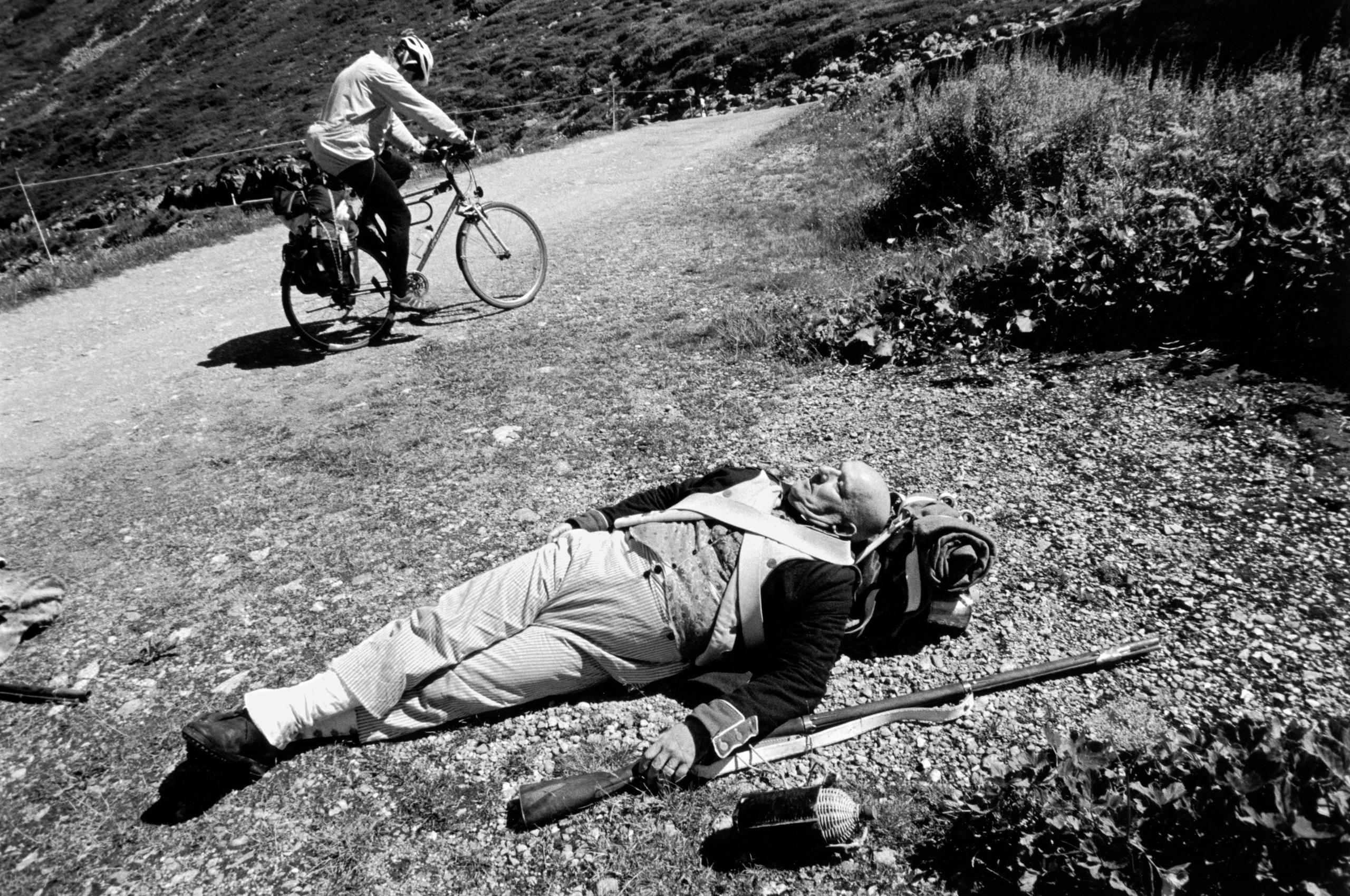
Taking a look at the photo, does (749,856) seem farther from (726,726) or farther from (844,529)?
(844,529)

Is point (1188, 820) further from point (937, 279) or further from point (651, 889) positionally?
point (937, 279)

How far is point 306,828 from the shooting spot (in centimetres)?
314

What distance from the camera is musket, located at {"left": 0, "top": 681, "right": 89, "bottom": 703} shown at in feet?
12.3

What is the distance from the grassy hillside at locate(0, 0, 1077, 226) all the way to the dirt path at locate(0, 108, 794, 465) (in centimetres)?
1110

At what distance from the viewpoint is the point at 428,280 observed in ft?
30.0

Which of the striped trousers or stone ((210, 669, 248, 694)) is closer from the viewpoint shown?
the striped trousers

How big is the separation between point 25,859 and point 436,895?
1.46 meters

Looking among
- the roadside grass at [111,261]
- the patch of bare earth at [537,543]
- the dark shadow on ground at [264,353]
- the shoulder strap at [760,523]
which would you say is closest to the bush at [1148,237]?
the patch of bare earth at [537,543]

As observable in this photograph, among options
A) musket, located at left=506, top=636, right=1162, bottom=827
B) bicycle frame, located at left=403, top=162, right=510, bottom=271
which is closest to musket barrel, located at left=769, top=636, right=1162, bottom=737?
musket, located at left=506, top=636, right=1162, bottom=827

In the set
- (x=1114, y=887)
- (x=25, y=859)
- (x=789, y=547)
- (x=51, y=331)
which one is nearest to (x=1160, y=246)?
(x=789, y=547)

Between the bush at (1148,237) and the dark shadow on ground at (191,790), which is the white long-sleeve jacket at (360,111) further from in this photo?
the dark shadow on ground at (191,790)

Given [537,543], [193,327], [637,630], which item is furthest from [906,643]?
[193,327]

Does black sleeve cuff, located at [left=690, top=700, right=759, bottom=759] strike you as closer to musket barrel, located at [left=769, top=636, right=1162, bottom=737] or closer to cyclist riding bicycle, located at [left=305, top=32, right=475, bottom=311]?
musket barrel, located at [left=769, top=636, right=1162, bottom=737]

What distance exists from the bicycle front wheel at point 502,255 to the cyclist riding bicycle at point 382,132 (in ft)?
2.14
